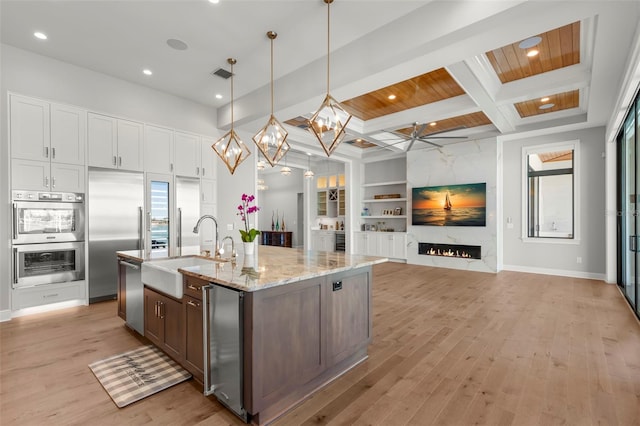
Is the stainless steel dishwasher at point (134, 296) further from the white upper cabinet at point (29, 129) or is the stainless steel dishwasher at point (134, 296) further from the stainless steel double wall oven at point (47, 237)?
the white upper cabinet at point (29, 129)

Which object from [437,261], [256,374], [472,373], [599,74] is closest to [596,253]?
[437,261]

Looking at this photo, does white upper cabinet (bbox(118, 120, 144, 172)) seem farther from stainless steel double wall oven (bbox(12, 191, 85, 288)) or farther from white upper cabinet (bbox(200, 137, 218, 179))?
white upper cabinet (bbox(200, 137, 218, 179))

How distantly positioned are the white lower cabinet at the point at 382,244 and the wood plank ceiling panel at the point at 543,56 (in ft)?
15.7

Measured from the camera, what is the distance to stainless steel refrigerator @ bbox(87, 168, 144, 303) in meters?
4.58

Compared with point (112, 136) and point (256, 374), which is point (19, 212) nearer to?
point (112, 136)

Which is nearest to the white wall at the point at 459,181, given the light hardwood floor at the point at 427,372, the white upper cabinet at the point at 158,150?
the light hardwood floor at the point at 427,372

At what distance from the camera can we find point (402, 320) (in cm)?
381

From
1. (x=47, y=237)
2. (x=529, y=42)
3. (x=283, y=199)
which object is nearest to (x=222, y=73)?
(x=47, y=237)

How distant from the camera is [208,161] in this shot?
19.5 feet

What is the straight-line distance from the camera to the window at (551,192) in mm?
6438

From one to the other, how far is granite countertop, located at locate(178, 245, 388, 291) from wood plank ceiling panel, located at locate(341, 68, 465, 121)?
3.12m

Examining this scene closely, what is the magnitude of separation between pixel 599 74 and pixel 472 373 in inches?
155

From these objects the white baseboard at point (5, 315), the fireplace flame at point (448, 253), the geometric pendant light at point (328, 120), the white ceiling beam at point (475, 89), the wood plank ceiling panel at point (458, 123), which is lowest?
the white baseboard at point (5, 315)

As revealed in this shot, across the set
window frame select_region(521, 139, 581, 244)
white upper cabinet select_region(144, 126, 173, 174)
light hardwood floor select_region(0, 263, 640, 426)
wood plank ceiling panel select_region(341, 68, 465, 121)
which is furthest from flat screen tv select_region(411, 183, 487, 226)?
white upper cabinet select_region(144, 126, 173, 174)
